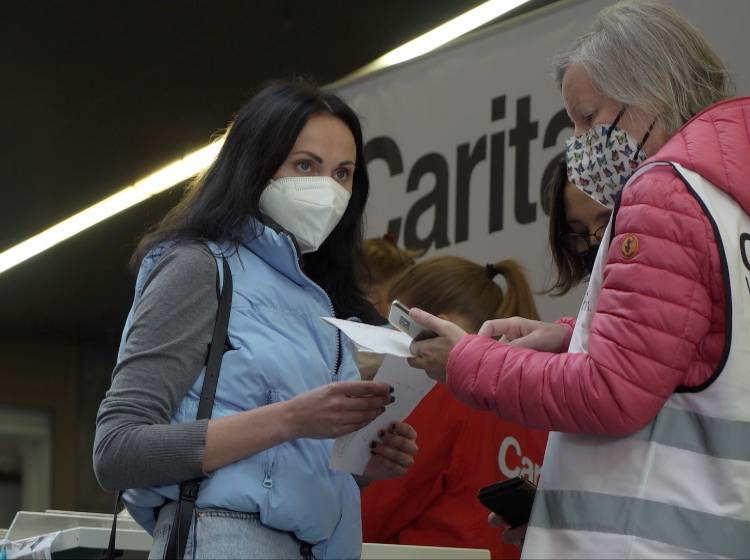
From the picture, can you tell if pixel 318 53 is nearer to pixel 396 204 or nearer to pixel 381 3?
pixel 381 3

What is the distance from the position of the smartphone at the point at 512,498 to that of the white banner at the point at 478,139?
1.77 meters

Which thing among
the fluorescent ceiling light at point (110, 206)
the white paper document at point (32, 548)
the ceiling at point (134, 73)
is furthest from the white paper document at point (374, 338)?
the fluorescent ceiling light at point (110, 206)

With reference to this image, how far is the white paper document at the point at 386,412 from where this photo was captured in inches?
78.4

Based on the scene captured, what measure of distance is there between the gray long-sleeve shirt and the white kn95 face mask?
273 mm

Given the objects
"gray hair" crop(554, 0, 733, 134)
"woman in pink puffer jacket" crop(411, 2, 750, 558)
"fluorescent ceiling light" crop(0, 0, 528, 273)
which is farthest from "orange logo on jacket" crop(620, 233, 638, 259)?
"fluorescent ceiling light" crop(0, 0, 528, 273)

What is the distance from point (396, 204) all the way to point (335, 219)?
224cm

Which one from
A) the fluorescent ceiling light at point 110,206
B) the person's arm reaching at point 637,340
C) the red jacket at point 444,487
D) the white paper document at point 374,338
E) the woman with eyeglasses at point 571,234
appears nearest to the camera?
the person's arm reaching at point 637,340

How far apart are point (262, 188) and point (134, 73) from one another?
4044 mm

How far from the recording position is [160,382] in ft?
6.18

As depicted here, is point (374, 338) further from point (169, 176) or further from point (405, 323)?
point (169, 176)

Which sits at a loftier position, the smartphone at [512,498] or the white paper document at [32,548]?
the smartphone at [512,498]

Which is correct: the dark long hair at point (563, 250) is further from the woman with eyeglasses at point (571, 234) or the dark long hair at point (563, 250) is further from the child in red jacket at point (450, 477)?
the child in red jacket at point (450, 477)

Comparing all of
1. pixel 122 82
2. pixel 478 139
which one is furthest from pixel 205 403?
pixel 122 82

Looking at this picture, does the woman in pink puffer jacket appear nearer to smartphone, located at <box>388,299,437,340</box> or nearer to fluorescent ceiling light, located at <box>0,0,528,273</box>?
smartphone, located at <box>388,299,437,340</box>
